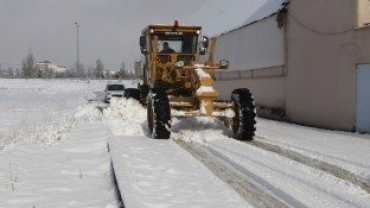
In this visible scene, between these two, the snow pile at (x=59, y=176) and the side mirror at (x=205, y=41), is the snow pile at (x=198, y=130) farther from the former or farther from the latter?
the snow pile at (x=59, y=176)

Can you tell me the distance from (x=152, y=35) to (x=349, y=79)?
5.70m

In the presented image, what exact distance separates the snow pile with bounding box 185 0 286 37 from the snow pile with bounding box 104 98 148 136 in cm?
648

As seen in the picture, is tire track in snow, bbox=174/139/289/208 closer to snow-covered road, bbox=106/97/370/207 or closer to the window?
snow-covered road, bbox=106/97/370/207

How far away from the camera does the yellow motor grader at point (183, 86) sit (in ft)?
36.8

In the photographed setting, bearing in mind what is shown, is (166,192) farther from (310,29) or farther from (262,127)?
(310,29)

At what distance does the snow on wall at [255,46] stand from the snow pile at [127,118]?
5.44m

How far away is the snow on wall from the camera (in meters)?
18.3

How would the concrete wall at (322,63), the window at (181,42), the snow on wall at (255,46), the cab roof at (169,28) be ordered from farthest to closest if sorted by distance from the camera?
the snow on wall at (255,46), the window at (181,42), the cab roof at (169,28), the concrete wall at (322,63)

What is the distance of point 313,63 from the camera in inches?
602

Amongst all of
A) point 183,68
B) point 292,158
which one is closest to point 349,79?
point 183,68

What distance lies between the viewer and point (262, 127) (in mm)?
14922

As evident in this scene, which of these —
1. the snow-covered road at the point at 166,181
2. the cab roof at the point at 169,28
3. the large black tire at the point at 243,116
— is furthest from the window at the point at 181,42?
the snow-covered road at the point at 166,181

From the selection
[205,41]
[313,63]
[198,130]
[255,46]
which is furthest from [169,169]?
[255,46]

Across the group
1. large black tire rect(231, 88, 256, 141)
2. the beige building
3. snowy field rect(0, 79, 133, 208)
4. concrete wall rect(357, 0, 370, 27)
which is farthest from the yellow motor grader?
concrete wall rect(357, 0, 370, 27)
